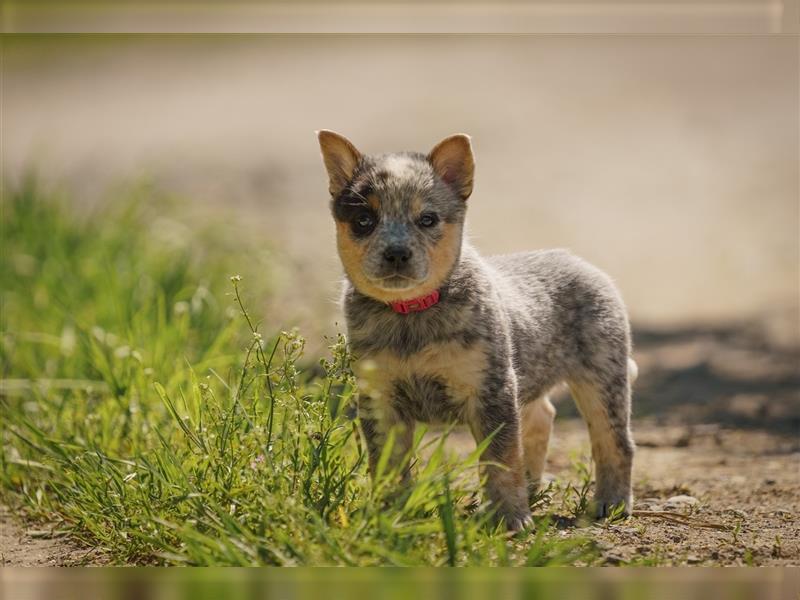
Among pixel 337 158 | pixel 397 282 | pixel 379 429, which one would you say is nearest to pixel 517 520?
pixel 379 429

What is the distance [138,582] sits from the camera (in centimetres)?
409

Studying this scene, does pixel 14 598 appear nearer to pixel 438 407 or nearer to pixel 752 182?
pixel 438 407

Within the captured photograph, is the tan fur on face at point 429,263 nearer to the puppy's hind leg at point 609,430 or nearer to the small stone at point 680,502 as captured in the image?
the puppy's hind leg at point 609,430

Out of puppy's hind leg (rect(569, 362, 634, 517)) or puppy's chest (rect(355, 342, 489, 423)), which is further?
puppy's hind leg (rect(569, 362, 634, 517))

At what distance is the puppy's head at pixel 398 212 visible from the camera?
4.66 m

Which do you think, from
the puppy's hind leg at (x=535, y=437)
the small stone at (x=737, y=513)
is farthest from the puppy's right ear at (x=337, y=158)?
the small stone at (x=737, y=513)

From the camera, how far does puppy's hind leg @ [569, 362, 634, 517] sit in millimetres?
5422

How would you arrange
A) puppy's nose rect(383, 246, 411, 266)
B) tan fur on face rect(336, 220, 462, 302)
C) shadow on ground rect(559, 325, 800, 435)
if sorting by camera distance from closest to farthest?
puppy's nose rect(383, 246, 411, 266), tan fur on face rect(336, 220, 462, 302), shadow on ground rect(559, 325, 800, 435)

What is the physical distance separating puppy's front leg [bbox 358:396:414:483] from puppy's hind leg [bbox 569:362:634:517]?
1014 millimetres

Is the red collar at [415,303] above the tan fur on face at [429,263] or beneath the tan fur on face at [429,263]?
beneath

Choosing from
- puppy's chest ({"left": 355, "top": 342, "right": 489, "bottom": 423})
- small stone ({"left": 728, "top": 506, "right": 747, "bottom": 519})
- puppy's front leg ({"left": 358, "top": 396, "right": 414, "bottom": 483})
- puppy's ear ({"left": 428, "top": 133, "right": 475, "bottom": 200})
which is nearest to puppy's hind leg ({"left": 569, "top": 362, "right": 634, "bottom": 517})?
small stone ({"left": 728, "top": 506, "right": 747, "bottom": 519})

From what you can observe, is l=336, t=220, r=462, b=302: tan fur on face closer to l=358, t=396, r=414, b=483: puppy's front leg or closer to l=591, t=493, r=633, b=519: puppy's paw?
l=358, t=396, r=414, b=483: puppy's front leg

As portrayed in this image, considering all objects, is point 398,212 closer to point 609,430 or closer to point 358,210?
point 358,210

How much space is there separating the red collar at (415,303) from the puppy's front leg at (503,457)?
17.4 inches
